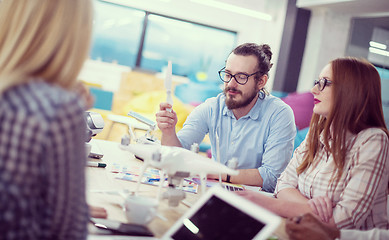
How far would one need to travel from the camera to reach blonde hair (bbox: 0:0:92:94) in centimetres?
74

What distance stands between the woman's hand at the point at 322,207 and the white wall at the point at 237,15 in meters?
5.29

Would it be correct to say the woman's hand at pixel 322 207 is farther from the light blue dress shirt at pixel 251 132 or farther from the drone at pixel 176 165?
the light blue dress shirt at pixel 251 132

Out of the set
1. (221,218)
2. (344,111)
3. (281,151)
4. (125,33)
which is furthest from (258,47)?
(125,33)

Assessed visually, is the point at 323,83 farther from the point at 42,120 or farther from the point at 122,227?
the point at 42,120

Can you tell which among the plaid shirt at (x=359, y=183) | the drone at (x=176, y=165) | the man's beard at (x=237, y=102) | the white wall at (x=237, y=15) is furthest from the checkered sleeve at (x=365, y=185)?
the white wall at (x=237, y=15)

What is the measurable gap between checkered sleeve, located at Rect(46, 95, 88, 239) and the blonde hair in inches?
3.7

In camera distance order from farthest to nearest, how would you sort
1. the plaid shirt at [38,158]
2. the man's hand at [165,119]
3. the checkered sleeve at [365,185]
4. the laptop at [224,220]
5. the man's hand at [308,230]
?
the man's hand at [165,119]
the checkered sleeve at [365,185]
the man's hand at [308,230]
the laptop at [224,220]
the plaid shirt at [38,158]

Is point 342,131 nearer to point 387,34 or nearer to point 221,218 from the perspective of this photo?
point 221,218

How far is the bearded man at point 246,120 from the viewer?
223 centimetres

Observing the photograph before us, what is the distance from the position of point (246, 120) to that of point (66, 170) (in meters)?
1.77

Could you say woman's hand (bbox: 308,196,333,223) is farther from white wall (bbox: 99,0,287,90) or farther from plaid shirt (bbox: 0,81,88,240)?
white wall (bbox: 99,0,287,90)

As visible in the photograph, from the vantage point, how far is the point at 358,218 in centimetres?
139

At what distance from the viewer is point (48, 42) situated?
0.74m

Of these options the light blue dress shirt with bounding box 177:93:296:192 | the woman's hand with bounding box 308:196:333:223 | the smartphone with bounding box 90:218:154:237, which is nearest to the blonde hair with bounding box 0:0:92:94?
the smartphone with bounding box 90:218:154:237
